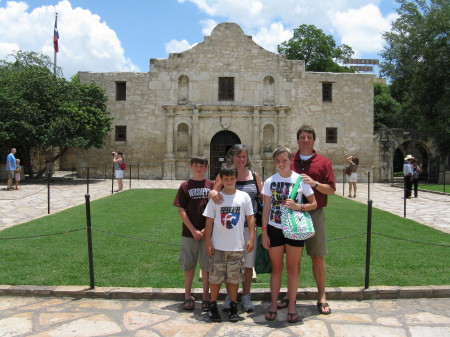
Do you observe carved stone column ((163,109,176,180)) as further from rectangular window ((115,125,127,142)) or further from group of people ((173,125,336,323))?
group of people ((173,125,336,323))

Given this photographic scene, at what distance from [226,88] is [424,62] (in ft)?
36.7

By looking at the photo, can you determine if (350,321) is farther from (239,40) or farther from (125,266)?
(239,40)

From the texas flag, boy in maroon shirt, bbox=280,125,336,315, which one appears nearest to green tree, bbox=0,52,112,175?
the texas flag

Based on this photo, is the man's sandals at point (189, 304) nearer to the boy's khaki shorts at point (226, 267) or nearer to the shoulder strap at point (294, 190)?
the boy's khaki shorts at point (226, 267)

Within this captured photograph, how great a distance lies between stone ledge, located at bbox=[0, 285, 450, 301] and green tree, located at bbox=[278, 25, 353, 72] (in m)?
37.9

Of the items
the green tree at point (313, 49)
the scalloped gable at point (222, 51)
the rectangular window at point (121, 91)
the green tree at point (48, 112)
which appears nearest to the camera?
the green tree at point (48, 112)

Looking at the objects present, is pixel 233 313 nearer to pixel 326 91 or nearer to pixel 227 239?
pixel 227 239

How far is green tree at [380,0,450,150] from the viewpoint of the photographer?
2236 centimetres

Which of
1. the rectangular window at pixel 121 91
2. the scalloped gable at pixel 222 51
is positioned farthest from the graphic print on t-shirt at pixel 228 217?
the rectangular window at pixel 121 91

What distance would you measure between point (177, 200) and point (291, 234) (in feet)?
4.41

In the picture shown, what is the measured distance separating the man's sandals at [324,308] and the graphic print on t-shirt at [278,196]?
112cm

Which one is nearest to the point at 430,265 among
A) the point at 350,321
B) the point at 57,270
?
the point at 350,321

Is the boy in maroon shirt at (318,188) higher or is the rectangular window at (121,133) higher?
the rectangular window at (121,133)

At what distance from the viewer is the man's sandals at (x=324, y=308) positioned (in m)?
4.63
